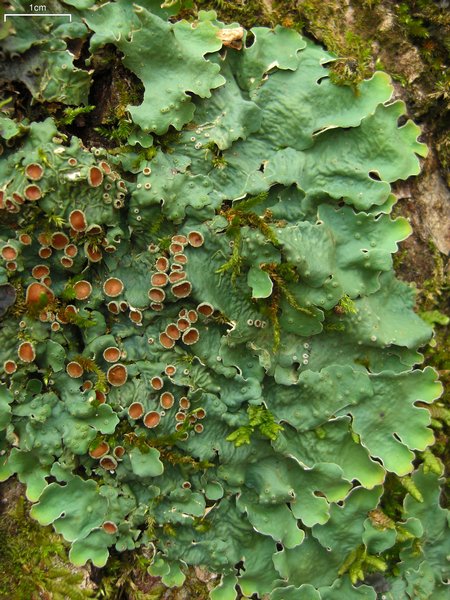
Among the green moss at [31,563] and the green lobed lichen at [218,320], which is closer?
the green lobed lichen at [218,320]

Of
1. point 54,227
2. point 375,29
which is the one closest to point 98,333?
point 54,227

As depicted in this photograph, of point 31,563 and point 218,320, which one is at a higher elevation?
point 218,320

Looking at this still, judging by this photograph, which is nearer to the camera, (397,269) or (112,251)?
(112,251)

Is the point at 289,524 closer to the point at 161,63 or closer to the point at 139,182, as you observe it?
the point at 139,182

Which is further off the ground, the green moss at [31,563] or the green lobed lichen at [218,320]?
the green lobed lichen at [218,320]
